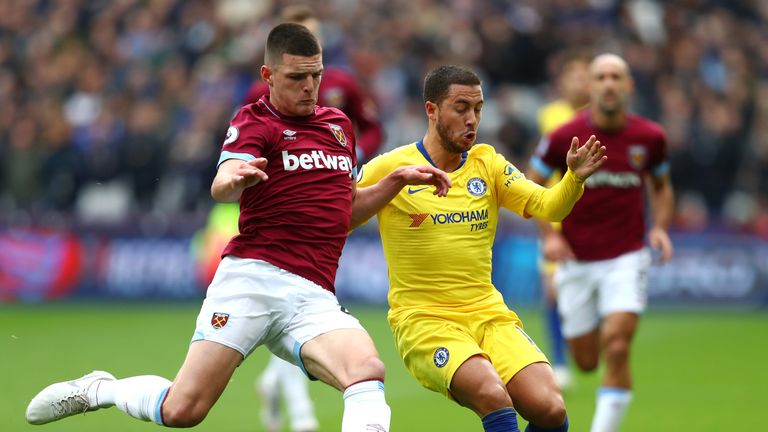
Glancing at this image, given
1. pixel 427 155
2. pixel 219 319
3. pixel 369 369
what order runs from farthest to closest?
pixel 427 155 < pixel 219 319 < pixel 369 369

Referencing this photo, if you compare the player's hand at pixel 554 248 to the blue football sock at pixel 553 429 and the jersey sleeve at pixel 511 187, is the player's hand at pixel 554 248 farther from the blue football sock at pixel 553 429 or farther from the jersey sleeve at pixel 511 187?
the blue football sock at pixel 553 429

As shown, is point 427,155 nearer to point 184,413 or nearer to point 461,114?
point 461,114

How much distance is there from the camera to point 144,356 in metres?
13.7

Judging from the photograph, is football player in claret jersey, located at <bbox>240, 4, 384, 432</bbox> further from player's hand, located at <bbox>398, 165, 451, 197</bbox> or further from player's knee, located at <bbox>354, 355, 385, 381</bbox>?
player's knee, located at <bbox>354, 355, 385, 381</bbox>

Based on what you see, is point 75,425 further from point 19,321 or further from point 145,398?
point 19,321

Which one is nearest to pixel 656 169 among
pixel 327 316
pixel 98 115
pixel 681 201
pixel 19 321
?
pixel 327 316

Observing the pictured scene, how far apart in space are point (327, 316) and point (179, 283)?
1246 centimetres

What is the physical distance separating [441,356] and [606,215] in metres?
2.78

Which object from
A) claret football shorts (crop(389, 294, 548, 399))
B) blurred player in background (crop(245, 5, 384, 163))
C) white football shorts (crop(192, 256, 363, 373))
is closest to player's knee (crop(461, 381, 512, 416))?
claret football shorts (crop(389, 294, 548, 399))

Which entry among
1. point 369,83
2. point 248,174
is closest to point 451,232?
point 248,174

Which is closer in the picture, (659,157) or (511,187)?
(511,187)

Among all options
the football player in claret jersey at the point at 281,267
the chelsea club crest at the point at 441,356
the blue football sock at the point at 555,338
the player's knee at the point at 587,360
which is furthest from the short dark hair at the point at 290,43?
the blue football sock at the point at 555,338

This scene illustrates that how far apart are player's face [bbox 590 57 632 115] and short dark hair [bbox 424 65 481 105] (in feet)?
7.66

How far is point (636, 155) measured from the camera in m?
9.45
